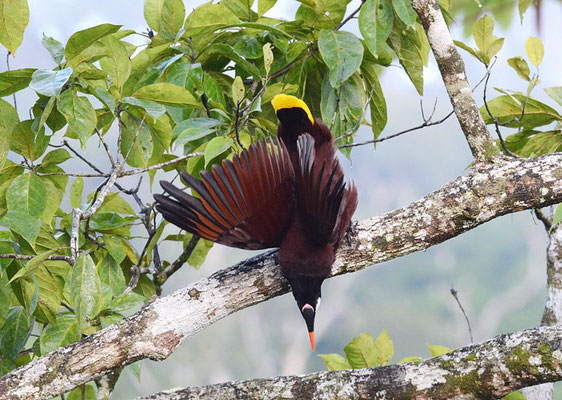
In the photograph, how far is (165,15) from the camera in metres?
1.87

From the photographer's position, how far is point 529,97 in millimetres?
1923

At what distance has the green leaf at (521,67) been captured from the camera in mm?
2102

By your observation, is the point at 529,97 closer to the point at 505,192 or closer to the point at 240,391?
the point at 505,192

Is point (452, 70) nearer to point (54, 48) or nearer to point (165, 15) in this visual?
point (165, 15)

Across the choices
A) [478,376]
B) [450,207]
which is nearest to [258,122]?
[450,207]

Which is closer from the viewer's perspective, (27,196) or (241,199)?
(241,199)

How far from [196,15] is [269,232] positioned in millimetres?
715

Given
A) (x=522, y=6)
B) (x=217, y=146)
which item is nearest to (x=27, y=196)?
(x=217, y=146)

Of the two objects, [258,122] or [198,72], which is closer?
[198,72]

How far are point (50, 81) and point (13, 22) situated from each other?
0.64ft

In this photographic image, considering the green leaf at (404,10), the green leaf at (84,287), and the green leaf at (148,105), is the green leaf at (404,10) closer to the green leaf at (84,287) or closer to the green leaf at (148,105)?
the green leaf at (148,105)

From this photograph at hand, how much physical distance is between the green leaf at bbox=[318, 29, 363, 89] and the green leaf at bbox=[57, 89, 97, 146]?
25.3 inches

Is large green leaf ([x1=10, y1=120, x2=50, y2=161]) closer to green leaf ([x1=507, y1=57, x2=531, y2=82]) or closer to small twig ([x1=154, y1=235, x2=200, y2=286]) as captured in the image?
small twig ([x1=154, y1=235, x2=200, y2=286])

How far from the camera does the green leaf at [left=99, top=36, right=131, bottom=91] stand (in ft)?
5.44
